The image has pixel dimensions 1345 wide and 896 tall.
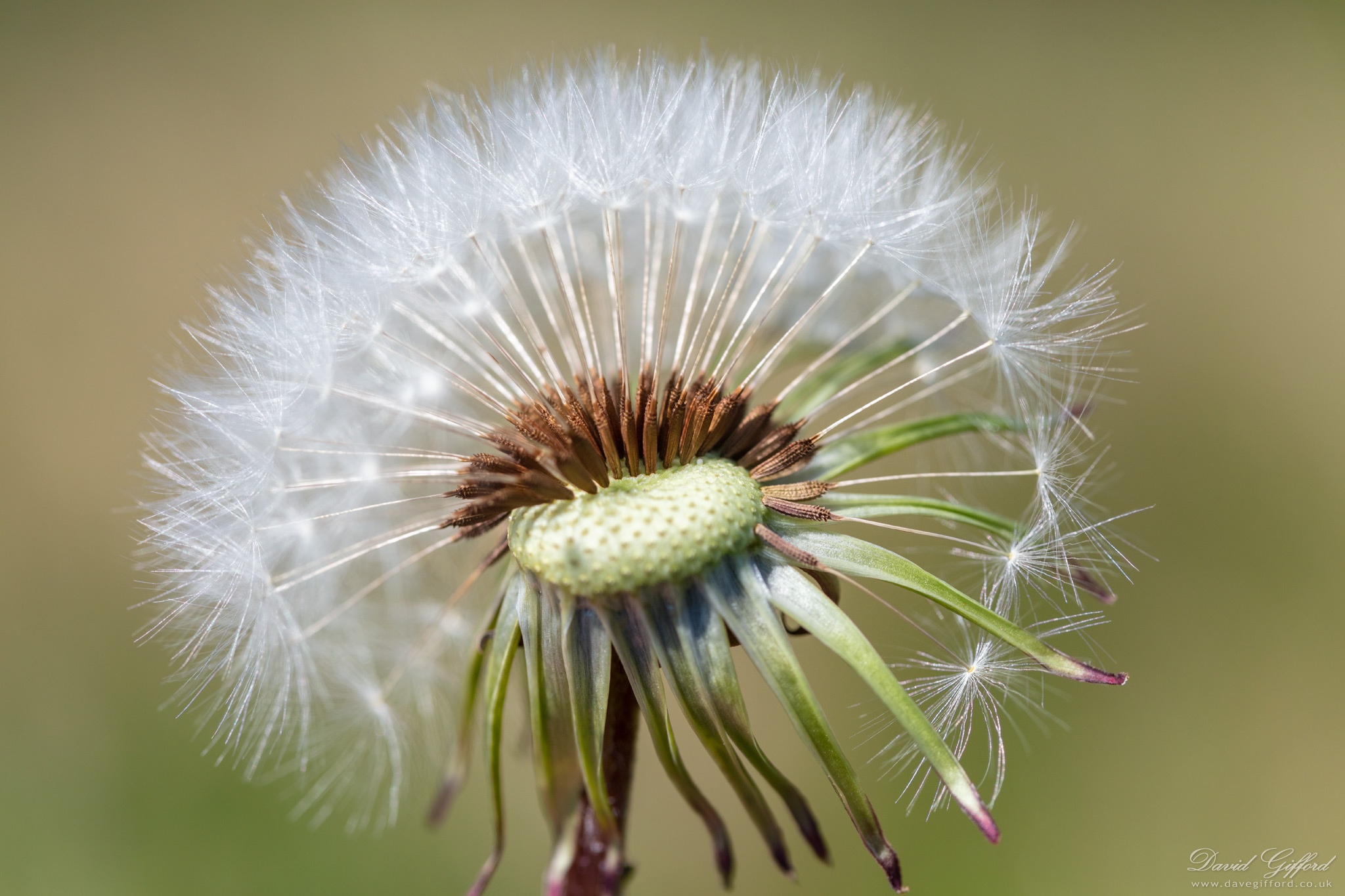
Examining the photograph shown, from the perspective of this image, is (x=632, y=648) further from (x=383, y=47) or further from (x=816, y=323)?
(x=383, y=47)

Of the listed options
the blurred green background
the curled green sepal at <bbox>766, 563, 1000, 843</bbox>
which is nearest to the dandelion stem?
the curled green sepal at <bbox>766, 563, 1000, 843</bbox>

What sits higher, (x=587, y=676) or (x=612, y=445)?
(x=612, y=445)

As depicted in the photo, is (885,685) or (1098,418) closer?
(885,685)
